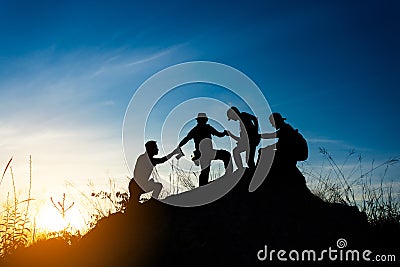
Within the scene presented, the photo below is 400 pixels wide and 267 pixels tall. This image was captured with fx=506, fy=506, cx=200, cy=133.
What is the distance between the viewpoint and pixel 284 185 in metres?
9.38

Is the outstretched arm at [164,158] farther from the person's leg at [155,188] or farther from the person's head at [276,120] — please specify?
the person's head at [276,120]

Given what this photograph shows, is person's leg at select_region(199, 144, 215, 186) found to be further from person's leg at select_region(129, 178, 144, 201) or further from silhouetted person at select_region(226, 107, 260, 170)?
person's leg at select_region(129, 178, 144, 201)

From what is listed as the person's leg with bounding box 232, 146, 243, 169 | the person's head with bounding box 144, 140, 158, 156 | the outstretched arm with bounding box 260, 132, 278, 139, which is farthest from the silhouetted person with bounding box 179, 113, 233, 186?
the outstretched arm with bounding box 260, 132, 278, 139

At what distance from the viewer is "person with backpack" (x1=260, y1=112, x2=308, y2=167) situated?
966cm

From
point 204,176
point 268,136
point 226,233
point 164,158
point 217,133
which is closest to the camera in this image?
point 226,233

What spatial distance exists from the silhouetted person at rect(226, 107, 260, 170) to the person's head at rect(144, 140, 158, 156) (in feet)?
4.94

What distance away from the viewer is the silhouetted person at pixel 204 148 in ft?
32.1

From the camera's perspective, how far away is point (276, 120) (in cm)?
997

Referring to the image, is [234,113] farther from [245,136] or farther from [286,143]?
[286,143]

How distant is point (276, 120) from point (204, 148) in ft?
5.01

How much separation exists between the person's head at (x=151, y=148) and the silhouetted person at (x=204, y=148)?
22.9 inches

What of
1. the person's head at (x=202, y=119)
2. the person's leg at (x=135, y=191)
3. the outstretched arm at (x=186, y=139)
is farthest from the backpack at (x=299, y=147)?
the person's leg at (x=135, y=191)

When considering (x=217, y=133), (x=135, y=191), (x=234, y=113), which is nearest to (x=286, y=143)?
(x=234, y=113)

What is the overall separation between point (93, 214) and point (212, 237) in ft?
10.4
